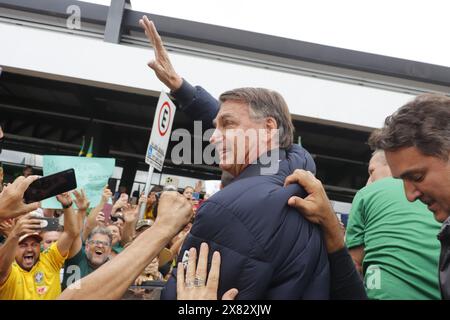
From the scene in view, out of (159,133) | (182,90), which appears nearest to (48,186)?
(182,90)

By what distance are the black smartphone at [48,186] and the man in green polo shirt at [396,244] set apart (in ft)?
5.12

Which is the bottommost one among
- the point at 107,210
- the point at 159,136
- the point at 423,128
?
the point at 423,128

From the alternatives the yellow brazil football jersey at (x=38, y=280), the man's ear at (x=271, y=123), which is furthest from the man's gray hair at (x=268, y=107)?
the yellow brazil football jersey at (x=38, y=280)

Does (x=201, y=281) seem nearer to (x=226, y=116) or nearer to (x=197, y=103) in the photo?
(x=226, y=116)

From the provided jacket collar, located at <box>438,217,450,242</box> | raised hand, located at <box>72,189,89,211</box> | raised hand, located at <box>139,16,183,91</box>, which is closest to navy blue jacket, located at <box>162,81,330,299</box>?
jacket collar, located at <box>438,217,450,242</box>

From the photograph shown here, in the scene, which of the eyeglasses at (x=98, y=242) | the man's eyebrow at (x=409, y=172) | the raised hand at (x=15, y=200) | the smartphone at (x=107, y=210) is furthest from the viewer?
the smartphone at (x=107, y=210)

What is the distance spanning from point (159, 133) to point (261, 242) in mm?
3790

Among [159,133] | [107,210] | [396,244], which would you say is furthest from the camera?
[107,210]

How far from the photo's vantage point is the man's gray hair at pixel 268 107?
1.65 meters

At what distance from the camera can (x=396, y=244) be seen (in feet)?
5.95

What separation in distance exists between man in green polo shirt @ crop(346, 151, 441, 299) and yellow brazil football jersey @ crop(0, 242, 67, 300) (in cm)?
238

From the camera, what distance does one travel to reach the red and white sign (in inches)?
189

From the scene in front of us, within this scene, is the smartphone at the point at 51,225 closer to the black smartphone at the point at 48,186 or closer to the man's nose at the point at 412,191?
the black smartphone at the point at 48,186

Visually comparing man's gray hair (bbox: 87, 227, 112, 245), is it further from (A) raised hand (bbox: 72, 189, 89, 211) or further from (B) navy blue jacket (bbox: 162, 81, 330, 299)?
(B) navy blue jacket (bbox: 162, 81, 330, 299)
